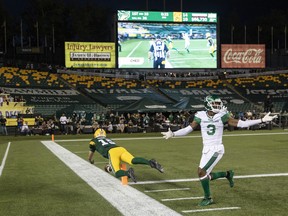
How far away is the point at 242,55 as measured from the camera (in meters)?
47.2

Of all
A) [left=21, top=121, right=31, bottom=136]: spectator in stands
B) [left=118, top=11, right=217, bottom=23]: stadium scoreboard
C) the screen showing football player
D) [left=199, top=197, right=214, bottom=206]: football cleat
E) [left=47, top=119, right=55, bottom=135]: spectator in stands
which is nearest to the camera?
[left=199, top=197, right=214, bottom=206]: football cleat

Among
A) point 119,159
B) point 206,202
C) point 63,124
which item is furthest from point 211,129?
point 63,124

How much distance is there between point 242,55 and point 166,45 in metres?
10.6

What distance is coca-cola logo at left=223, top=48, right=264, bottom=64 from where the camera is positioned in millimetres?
46438

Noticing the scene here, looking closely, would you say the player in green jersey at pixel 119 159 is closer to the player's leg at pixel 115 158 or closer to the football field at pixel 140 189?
the player's leg at pixel 115 158

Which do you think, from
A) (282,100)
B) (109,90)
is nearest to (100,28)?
(109,90)

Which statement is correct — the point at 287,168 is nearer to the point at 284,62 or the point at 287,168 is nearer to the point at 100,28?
the point at 284,62

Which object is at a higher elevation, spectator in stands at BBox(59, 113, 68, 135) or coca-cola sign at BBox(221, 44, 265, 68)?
coca-cola sign at BBox(221, 44, 265, 68)

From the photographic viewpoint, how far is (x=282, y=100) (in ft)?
144

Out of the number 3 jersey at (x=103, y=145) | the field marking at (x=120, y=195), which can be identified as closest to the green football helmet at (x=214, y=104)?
the field marking at (x=120, y=195)

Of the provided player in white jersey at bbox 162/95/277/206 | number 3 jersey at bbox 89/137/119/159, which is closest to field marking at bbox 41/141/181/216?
number 3 jersey at bbox 89/137/119/159

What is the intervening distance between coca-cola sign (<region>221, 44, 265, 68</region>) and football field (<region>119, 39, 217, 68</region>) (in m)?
4.08

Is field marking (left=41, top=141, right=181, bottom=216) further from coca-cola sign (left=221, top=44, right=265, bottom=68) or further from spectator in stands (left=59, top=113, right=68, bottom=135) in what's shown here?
coca-cola sign (left=221, top=44, right=265, bottom=68)

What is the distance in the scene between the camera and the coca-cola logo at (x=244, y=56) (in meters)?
46.4
